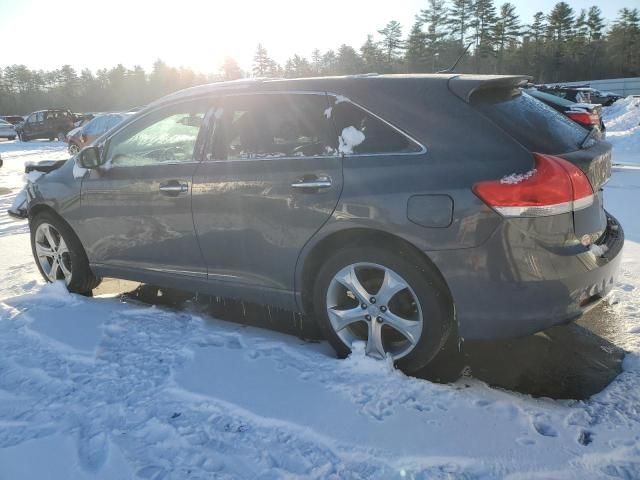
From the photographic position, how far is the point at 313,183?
3080 millimetres

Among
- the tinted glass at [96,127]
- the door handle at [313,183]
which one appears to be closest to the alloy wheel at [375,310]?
the door handle at [313,183]

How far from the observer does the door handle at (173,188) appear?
365 cm

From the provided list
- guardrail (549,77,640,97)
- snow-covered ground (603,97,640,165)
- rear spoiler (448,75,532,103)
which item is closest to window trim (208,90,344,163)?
rear spoiler (448,75,532,103)

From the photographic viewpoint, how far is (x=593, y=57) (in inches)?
2352

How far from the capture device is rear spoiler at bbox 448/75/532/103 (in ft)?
9.43

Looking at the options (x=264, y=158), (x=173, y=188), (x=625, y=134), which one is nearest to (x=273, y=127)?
(x=264, y=158)

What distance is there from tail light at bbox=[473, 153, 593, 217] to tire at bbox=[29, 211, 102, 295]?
3.39 metres

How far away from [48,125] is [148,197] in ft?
106

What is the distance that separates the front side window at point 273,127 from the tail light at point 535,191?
0.96 meters

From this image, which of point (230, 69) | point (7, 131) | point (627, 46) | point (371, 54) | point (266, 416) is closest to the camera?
point (266, 416)

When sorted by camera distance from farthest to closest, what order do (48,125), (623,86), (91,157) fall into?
1. (623,86)
2. (48,125)
3. (91,157)

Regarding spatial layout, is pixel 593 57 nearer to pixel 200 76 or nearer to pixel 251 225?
pixel 200 76

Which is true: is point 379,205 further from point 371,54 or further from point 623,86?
point 371,54

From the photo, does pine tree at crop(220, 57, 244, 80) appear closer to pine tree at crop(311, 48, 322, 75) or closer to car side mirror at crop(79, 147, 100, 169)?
pine tree at crop(311, 48, 322, 75)
